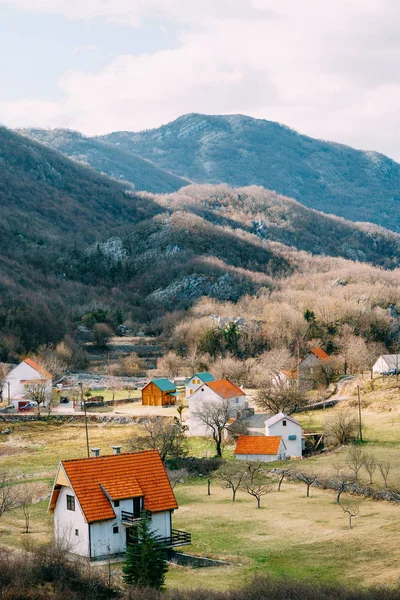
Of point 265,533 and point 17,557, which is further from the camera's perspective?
point 265,533

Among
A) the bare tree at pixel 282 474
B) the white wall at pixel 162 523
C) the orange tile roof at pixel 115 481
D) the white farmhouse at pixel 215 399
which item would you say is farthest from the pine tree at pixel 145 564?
Result: the white farmhouse at pixel 215 399

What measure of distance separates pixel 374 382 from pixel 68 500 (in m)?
50.0

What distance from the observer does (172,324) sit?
12938cm

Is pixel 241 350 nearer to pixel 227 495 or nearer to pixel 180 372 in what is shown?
pixel 180 372

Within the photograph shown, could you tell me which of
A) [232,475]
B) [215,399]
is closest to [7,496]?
[232,475]

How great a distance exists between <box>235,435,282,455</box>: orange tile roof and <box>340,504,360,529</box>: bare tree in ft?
45.1

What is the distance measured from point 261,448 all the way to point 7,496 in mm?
20471

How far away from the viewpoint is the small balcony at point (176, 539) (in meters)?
34.5

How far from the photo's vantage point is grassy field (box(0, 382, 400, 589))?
31953 millimetres

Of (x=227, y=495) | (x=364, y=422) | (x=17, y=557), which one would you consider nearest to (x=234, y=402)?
(x=364, y=422)

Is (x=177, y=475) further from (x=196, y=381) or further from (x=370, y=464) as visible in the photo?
(x=196, y=381)

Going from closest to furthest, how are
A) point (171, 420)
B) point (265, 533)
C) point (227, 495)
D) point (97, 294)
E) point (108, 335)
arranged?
point (265, 533) → point (227, 495) → point (171, 420) → point (108, 335) → point (97, 294)

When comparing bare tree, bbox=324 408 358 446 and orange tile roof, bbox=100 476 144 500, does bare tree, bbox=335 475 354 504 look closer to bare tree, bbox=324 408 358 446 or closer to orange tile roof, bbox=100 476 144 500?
bare tree, bbox=324 408 358 446

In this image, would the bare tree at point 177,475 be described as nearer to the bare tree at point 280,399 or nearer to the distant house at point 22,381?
the bare tree at point 280,399
